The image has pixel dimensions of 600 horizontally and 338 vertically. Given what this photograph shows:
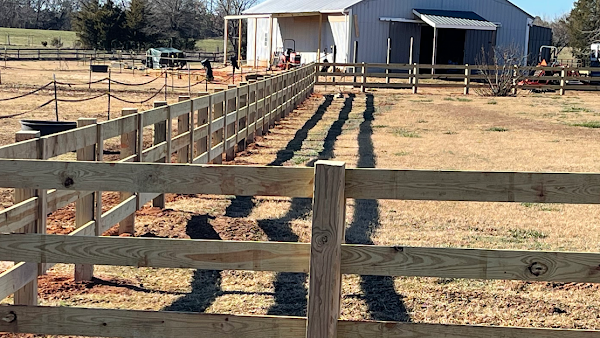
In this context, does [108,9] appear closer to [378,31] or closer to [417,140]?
[378,31]

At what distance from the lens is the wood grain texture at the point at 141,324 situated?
12.8 feet

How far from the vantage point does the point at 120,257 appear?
12.9 feet

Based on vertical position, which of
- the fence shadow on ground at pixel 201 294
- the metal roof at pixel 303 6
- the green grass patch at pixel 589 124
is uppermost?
Result: the metal roof at pixel 303 6

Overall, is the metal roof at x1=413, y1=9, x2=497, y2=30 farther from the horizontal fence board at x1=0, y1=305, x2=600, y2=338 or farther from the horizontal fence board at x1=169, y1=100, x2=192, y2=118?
the horizontal fence board at x1=0, y1=305, x2=600, y2=338

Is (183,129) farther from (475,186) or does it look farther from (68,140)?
(475,186)

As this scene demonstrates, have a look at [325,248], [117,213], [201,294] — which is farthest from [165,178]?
[117,213]

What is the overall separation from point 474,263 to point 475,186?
344 millimetres

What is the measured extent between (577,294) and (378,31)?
35.7 meters

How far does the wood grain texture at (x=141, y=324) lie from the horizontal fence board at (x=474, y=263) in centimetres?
42

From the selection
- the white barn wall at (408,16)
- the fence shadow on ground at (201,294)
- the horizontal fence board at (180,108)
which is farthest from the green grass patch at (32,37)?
the fence shadow on ground at (201,294)

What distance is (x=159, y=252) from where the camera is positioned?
12.8 feet

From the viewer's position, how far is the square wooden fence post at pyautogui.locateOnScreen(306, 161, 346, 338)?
3.76 m

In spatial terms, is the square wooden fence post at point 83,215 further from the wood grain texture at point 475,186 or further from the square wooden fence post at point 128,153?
the wood grain texture at point 475,186

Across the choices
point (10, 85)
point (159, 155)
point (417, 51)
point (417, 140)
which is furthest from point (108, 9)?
point (159, 155)
